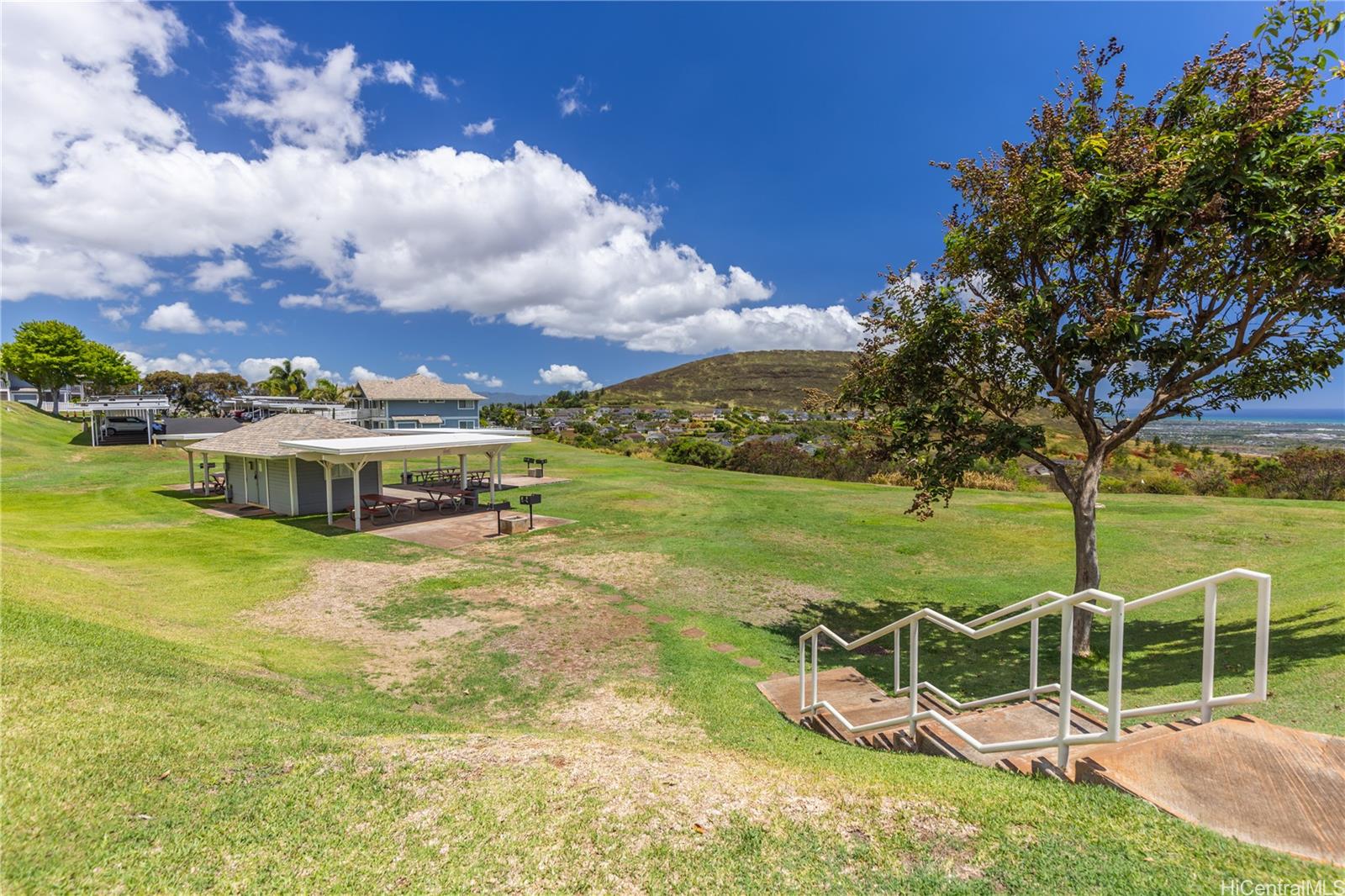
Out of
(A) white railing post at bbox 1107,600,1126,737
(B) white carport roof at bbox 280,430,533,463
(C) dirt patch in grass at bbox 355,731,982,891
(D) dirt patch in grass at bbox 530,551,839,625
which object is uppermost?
(B) white carport roof at bbox 280,430,533,463

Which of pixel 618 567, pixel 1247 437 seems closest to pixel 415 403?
pixel 618 567

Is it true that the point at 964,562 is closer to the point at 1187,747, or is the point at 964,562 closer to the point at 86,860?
the point at 1187,747

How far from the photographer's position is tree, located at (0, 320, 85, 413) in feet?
192

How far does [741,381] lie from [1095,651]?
364 feet

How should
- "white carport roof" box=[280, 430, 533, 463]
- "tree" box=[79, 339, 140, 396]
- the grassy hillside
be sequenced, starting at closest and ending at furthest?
1. "white carport roof" box=[280, 430, 533, 463]
2. "tree" box=[79, 339, 140, 396]
3. the grassy hillside

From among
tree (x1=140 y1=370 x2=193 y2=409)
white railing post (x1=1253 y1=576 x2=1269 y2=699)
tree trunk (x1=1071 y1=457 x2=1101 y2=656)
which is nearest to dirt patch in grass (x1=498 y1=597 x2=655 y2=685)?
tree trunk (x1=1071 y1=457 x2=1101 y2=656)

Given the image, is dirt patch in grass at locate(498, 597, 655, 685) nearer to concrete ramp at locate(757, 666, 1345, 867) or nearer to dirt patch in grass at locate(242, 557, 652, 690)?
dirt patch in grass at locate(242, 557, 652, 690)

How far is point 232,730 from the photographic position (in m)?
4.89

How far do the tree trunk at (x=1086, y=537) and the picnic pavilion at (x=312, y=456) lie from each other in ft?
57.6

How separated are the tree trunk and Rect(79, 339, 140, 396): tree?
87100mm

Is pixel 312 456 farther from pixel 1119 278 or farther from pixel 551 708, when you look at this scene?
pixel 1119 278

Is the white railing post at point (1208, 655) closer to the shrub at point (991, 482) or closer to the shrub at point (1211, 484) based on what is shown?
the shrub at point (991, 482)

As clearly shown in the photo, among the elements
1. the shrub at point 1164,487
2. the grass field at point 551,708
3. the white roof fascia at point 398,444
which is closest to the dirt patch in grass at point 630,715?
the grass field at point 551,708

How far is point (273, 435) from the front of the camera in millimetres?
20453
